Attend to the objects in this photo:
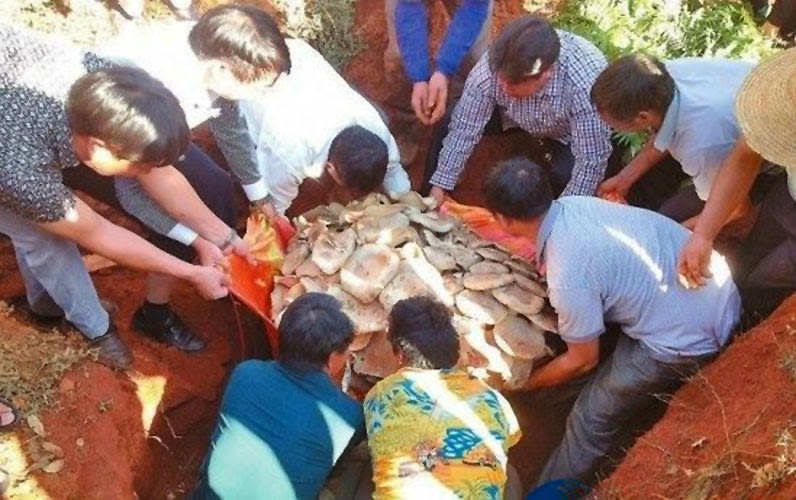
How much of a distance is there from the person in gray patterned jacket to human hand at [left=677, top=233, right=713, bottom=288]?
6.19 feet

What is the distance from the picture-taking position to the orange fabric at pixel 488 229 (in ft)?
12.8

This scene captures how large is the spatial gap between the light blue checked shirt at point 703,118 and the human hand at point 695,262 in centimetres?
45

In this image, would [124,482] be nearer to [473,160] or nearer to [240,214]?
[240,214]

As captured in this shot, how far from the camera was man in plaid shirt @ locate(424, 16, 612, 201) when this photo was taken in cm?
389

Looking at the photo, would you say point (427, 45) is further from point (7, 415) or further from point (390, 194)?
point (7, 415)

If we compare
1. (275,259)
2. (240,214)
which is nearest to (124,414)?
(275,259)

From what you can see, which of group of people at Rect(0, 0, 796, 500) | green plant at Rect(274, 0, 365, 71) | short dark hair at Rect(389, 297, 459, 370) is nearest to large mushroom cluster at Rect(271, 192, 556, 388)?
group of people at Rect(0, 0, 796, 500)

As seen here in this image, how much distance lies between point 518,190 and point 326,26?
2.53 metres

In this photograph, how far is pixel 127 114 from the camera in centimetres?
281

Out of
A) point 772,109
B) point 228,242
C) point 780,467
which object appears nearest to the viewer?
point 780,467

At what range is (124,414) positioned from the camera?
3.78 m

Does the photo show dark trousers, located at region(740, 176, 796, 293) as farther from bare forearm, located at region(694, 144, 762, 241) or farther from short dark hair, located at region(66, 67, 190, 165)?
short dark hair, located at region(66, 67, 190, 165)

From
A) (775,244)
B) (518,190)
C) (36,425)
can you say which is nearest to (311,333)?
(518,190)

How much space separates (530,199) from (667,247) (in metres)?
0.64
